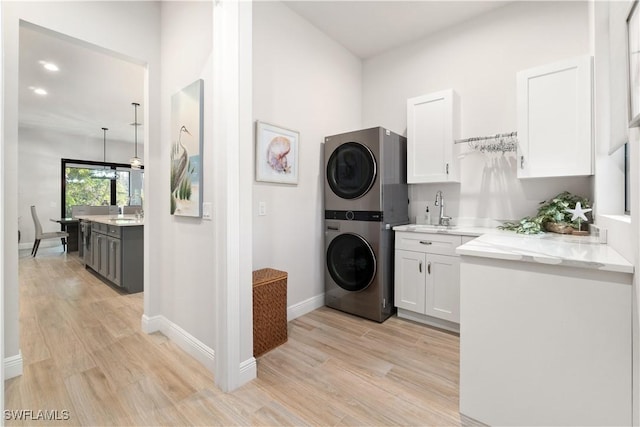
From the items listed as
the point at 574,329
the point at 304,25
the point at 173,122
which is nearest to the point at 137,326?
the point at 173,122

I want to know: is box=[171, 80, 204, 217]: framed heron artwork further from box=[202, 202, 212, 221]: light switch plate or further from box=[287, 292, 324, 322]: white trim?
box=[287, 292, 324, 322]: white trim

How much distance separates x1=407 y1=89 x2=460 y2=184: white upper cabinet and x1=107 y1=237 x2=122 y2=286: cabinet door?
355 centimetres

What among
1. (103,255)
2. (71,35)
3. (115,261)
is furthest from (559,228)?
(103,255)

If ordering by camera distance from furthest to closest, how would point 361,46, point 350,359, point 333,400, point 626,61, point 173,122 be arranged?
point 361,46 < point 173,122 < point 350,359 < point 333,400 < point 626,61

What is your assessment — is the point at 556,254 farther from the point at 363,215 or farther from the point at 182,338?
the point at 182,338

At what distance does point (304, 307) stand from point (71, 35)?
2.83m

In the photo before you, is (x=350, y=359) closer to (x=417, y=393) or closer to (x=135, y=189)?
(x=417, y=393)

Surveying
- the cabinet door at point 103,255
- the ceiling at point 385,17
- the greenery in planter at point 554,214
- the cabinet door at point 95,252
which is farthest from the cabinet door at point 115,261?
the greenery in planter at point 554,214

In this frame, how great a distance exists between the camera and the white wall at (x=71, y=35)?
1735 millimetres

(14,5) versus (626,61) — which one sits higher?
(14,5)

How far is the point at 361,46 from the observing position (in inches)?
132

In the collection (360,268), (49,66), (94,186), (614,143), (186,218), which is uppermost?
(49,66)

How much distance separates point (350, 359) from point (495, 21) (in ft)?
10.8

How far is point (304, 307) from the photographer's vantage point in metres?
2.86
